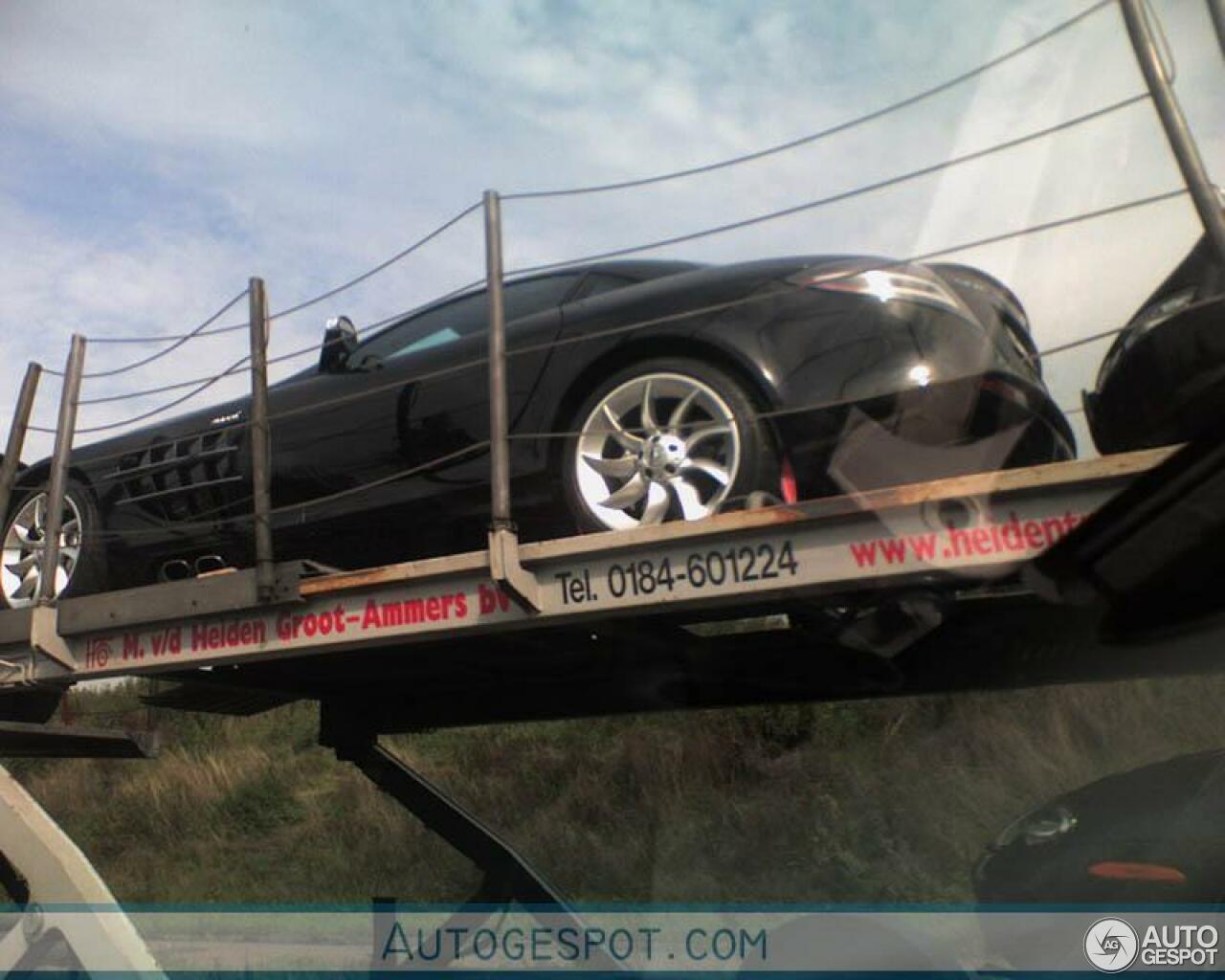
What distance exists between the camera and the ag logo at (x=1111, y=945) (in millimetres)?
2533

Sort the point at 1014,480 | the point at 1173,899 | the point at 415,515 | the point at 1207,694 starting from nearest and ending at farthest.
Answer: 1. the point at 1173,899
2. the point at 1014,480
3. the point at 1207,694
4. the point at 415,515

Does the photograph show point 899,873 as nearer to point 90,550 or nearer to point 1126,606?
point 1126,606

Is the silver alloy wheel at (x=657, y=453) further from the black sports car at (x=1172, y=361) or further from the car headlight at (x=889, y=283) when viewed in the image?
the black sports car at (x=1172, y=361)

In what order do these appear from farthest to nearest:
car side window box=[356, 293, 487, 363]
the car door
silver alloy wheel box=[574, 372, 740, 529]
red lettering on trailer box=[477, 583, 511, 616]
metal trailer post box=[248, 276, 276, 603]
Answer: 1. car side window box=[356, 293, 487, 363]
2. the car door
3. metal trailer post box=[248, 276, 276, 603]
4. silver alloy wheel box=[574, 372, 740, 529]
5. red lettering on trailer box=[477, 583, 511, 616]

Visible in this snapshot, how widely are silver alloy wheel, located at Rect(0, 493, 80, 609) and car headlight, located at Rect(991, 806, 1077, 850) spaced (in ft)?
13.2

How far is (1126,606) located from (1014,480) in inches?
15.3

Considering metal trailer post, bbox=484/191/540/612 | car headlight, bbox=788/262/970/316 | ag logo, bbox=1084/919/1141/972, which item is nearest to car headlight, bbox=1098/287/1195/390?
car headlight, bbox=788/262/970/316

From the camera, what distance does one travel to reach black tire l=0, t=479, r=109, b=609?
5.63 m

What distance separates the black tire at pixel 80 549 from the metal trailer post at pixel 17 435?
0.28 metres

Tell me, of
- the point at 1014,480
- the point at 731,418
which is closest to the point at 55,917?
the point at 731,418

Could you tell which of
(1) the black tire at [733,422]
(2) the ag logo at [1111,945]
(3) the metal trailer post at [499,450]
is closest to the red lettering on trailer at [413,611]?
(3) the metal trailer post at [499,450]

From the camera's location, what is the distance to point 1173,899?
2.58 meters

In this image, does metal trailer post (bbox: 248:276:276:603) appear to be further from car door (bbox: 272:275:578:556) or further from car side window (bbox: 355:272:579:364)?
car side window (bbox: 355:272:579:364)

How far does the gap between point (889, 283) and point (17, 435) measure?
139 inches
